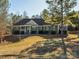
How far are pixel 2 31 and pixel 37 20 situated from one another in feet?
41.8

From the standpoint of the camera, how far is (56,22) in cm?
4009

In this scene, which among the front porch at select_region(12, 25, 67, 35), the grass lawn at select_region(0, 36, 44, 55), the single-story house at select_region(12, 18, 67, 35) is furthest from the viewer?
the single-story house at select_region(12, 18, 67, 35)

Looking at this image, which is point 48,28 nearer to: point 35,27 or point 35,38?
point 35,27

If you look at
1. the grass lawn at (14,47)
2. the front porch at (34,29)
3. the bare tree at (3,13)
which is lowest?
the grass lawn at (14,47)

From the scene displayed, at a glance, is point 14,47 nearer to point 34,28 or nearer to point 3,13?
point 3,13

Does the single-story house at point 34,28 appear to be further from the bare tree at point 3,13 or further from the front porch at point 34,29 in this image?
the bare tree at point 3,13

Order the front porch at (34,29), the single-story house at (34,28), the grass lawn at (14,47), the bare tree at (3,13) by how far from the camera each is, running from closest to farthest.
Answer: the grass lawn at (14,47), the bare tree at (3,13), the front porch at (34,29), the single-story house at (34,28)

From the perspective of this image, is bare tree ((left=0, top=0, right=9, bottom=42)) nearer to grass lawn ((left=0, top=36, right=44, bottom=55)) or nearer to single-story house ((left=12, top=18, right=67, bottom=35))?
single-story house ((left=12, top=18, right=67, bottom=35))

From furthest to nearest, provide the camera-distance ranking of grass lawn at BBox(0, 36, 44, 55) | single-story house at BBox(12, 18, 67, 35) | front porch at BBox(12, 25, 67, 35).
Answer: single-story house at BBox(12, 18, 67, 35), front porch at BBox(12, 25, 67, 35), grass lawn at BBox(0, 36, 44, 55)

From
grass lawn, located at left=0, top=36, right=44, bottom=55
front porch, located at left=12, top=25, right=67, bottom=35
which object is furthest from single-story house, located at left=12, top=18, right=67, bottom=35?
grass lawn, located at left=0, top=36, right=44, bottom=55

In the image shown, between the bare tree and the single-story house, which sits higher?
the bare tree

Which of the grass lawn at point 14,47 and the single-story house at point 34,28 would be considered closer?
the grass lawn at point 14,47

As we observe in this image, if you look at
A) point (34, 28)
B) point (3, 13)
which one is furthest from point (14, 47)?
point (34, 28)

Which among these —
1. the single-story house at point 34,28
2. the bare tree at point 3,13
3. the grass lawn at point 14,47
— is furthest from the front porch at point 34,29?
the grass lawn at point 14,47
